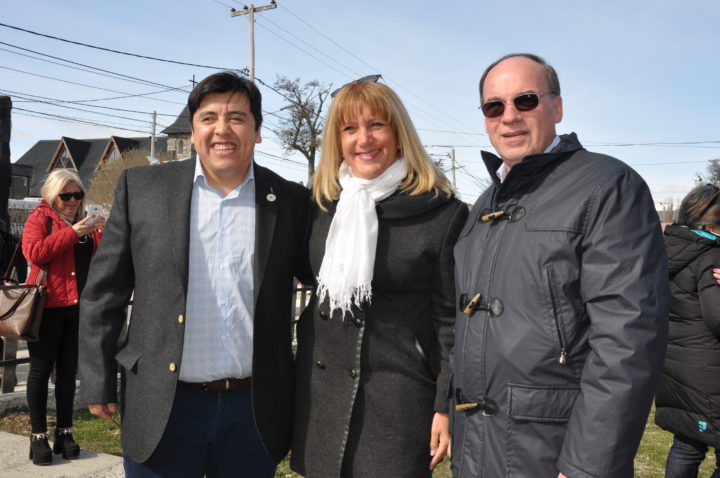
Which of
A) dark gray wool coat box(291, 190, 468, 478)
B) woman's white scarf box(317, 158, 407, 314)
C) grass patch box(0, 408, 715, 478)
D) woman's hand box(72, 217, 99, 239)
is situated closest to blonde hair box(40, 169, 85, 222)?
woman's hand box(72, 217, 99, 239)

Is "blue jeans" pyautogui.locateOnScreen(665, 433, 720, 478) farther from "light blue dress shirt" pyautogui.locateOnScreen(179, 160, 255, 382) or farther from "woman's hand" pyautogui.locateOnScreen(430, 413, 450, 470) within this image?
"light blue dress shirt" pyautogui.locateOnScreen(179, 160, 255, 382)

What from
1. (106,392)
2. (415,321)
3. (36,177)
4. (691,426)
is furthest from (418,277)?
(36,177)

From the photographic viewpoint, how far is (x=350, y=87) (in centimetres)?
256

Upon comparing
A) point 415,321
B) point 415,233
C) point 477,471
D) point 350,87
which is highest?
point 350,87

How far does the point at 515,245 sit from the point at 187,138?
5196 cm

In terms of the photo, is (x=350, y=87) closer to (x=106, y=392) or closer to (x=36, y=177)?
(x=106, y=392)

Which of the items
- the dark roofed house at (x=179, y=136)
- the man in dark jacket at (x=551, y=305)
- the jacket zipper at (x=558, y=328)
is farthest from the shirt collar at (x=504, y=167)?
the dark roofed house at (x=179, y=136)

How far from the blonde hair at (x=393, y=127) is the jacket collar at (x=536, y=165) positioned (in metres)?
0.44

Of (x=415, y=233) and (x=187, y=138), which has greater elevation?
(x=187, y=138)

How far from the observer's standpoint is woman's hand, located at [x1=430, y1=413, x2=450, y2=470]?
2.35 m

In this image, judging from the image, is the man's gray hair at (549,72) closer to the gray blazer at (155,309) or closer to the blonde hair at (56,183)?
the gray blazer at (155,309)

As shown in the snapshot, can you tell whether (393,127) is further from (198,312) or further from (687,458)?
(687,458)

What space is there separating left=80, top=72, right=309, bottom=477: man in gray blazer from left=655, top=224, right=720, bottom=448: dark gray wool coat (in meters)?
2.76

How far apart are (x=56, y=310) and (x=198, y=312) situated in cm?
266
